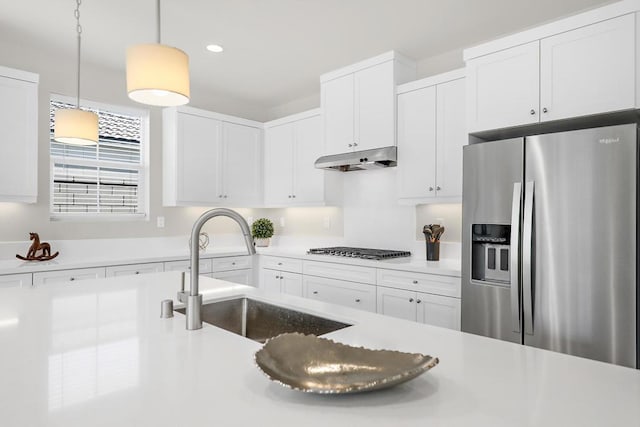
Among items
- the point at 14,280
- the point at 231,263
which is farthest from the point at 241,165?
the point at 14,280

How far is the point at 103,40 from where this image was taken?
3254mm

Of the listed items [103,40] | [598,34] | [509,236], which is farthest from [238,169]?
[598,34]

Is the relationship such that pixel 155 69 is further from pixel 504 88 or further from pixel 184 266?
pixel 184 266

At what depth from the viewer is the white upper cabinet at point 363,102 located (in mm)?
3406

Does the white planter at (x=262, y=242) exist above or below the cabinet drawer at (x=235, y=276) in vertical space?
above

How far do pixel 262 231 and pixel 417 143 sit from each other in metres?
2.16

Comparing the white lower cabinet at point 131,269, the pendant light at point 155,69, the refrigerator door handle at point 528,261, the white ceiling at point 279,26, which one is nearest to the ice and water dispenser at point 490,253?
the refrigerator door handle at point 528,261

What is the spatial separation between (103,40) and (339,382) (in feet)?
11.4

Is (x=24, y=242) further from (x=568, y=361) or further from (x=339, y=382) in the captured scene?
(x=568, y=361)

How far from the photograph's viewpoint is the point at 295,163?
14.4 feet

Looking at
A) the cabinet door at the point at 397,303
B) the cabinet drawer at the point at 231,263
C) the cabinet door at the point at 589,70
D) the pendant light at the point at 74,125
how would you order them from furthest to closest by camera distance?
the cabinet drawer at the point at 231,263 < the cabinet door at the point at 397,303 < the pendant light at the point at 74,125 < the cabinet door at the point at 589,70

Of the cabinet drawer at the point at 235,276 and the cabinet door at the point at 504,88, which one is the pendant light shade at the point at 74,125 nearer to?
the cabinet drawer at the point at 235,276

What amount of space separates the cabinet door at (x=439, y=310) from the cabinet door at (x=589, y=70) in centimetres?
133

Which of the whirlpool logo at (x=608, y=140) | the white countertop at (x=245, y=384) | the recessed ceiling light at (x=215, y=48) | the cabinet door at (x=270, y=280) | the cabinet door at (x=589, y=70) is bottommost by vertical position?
the cabinet door at (x=270, y=280)
